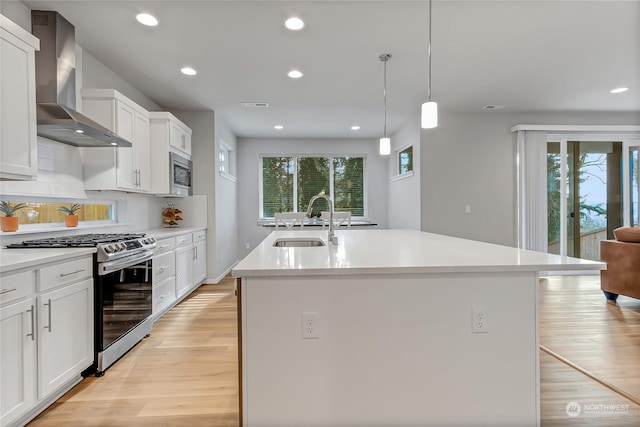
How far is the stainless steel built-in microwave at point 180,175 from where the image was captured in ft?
13.0

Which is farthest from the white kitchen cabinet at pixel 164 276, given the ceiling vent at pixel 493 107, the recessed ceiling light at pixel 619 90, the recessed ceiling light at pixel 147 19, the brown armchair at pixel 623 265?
the recessed ceiling light at pixel 619 90

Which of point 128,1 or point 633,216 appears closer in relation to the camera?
point 128,1

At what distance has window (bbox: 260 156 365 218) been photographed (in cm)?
682

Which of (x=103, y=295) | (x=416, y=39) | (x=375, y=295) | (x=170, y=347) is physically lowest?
(x=170, y=347)

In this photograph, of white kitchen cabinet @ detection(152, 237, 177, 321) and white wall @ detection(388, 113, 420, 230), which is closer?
white kitchen cabinet @ detection(152, 237, 177, 321)

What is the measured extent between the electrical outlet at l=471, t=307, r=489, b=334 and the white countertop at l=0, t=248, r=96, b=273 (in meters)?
2.13

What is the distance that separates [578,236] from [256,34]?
5.57 m

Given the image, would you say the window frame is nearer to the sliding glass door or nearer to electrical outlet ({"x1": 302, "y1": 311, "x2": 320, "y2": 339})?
the sliding glass door

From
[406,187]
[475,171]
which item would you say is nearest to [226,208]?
[406,187]

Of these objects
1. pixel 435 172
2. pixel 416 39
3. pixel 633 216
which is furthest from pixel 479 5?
pixel 633 216

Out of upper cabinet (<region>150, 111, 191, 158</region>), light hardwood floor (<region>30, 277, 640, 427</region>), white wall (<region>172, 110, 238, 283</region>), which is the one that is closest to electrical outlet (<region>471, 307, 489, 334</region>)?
light hardwood floor (<region>30, 277, 640, 427</region>)

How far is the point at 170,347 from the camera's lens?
8.95ft

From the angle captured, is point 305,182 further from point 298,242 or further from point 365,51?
point 298,242

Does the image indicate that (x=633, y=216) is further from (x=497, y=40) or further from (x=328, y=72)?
(x=328, y=72)
